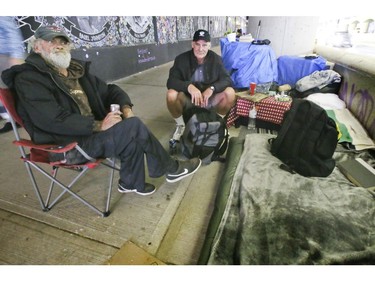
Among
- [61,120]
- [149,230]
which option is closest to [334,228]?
[149,230]

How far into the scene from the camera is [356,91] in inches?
113

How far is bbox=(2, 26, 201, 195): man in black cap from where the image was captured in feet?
5.02

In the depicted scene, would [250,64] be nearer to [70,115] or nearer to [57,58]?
[57,58]

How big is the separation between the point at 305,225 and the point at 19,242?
74.9 inches

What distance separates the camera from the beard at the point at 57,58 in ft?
5.58

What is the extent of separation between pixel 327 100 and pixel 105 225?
320 cm

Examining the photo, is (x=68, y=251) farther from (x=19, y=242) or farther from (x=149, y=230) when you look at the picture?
(x=149, y=230)

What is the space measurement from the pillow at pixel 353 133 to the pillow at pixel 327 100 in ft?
1.12

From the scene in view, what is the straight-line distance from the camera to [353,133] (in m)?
2.46

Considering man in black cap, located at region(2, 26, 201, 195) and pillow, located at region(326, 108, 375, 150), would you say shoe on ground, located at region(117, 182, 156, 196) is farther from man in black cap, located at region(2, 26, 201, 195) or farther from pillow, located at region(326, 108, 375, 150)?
pillow, located at region(326, 108, 375, 150)

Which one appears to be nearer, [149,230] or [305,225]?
[305,225]

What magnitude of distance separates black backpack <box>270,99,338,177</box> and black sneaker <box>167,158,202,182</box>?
803mm

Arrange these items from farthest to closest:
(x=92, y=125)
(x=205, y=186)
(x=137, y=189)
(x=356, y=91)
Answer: (x=356, y=91), (x=205, y=186), (x=137, y=189), (x=92, y=125)

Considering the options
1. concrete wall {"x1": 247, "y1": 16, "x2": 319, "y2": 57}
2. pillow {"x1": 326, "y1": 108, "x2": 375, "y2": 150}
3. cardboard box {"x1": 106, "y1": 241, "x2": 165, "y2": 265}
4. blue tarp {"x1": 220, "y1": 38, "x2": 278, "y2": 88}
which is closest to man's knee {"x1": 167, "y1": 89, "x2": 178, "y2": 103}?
blue tarp {"x1": 220, "y1": 38, "x2": 278, "y2": 88}
